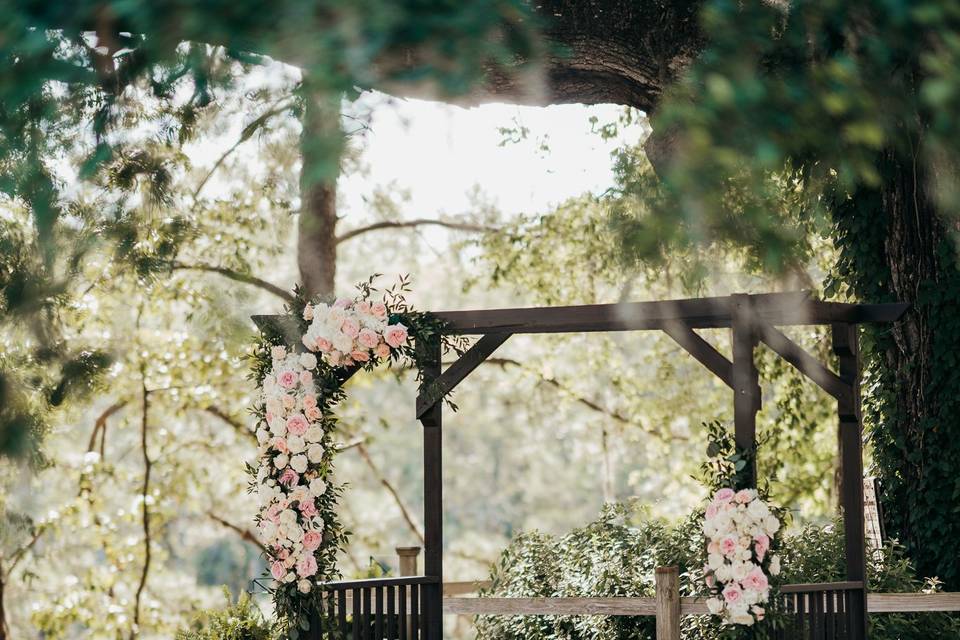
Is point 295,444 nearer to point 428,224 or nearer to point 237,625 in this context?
point 237,625

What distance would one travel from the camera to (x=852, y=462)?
259 inches

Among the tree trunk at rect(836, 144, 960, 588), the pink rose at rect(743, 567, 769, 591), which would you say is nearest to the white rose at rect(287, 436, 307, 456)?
the pink rose at rect(743, 567, 769, 591)

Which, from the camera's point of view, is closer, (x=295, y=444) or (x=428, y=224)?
(x=295, y=444)

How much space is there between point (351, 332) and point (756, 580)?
2450 mm

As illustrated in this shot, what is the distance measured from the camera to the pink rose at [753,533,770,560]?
5.88 meters

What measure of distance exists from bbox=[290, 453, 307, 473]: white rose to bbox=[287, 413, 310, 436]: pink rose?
0.42 ft

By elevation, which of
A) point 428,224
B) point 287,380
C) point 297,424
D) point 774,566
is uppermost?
point 428,224

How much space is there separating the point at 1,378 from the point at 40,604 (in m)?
11.2

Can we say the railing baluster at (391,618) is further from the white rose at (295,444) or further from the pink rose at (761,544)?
the pink rose at (761,544)

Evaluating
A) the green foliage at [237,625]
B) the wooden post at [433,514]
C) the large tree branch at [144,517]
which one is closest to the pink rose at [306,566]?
the wooden post at [433,514]

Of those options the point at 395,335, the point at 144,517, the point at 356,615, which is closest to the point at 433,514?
the point at 356,615

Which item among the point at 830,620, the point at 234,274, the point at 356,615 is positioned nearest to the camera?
the point at 830,620

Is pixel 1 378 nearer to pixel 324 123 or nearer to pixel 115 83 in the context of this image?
pixel 115 83

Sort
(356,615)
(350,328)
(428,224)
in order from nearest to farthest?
(350,328) < (356,615) < (428,224)
